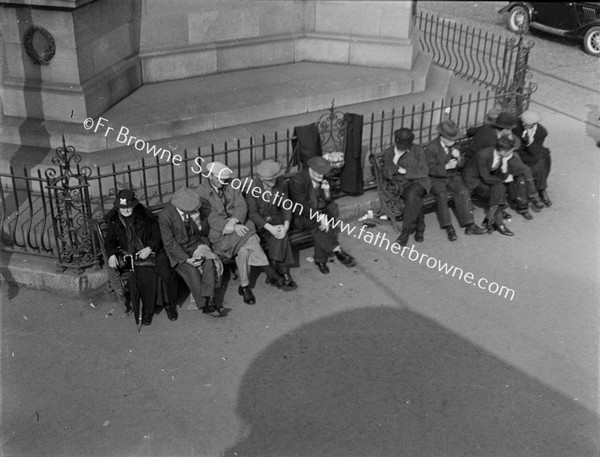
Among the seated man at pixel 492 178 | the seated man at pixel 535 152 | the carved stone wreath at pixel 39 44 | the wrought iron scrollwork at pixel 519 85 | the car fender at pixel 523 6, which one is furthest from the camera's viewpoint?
the car fender at pixel 523 6

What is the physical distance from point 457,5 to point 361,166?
13130mm

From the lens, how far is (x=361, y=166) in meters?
9.98

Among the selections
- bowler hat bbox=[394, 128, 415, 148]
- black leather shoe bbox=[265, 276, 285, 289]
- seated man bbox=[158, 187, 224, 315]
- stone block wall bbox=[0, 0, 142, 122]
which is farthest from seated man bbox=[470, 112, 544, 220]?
stone block wall bbox=[0, 0, 142, 122]

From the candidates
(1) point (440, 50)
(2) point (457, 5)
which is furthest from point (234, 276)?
(2) point (457, 5)

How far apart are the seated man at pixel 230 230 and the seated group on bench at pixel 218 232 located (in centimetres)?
1

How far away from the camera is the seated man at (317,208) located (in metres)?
8.64

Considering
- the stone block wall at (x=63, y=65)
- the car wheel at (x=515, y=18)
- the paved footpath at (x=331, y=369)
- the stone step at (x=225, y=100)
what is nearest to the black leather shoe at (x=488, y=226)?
the paved footpath at (x=331, y=369)

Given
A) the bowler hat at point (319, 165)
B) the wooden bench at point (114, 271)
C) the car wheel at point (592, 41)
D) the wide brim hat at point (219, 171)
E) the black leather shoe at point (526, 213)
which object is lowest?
the black leather shoe at point (526, 213)

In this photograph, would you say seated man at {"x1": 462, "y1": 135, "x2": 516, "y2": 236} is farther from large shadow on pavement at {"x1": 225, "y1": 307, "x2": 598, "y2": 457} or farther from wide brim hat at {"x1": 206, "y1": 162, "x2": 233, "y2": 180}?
wide brim hat at {"x1": 206, "y1": 162, "x2": 233, "y2": 180}

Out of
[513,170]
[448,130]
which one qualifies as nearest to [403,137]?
[448,130]

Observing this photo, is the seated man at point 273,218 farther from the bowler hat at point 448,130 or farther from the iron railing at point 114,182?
the bowler hat at point 448,130

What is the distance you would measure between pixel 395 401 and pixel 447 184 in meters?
3.73

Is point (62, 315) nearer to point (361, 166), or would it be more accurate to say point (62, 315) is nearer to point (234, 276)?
point (234, 276)

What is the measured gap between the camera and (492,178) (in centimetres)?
984
